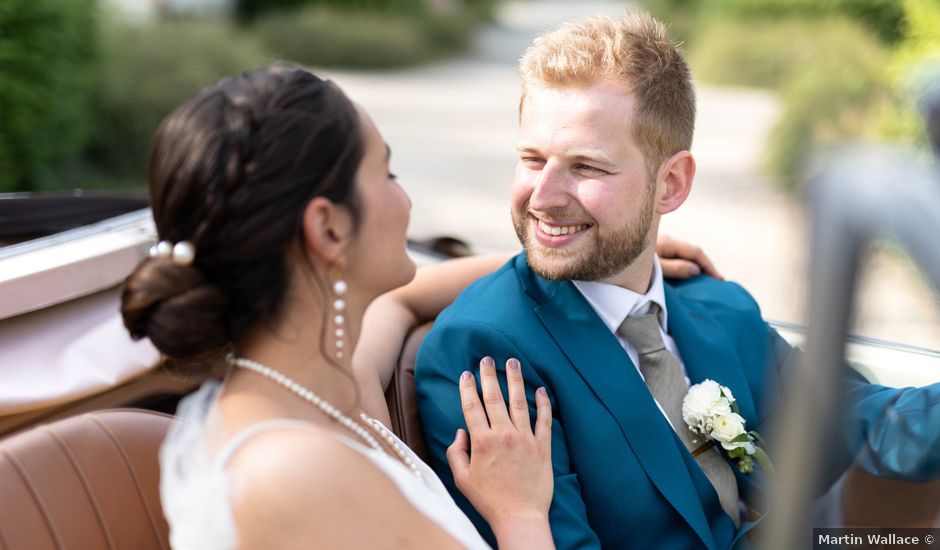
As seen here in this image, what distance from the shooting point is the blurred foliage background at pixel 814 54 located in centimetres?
773

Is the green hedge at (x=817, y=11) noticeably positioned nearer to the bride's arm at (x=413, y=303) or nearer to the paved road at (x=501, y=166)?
the paved road at (x=501, y=166)

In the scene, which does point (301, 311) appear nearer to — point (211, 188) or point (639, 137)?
point (211, 188)

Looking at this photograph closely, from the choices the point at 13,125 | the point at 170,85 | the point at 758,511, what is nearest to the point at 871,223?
the point at 758,511

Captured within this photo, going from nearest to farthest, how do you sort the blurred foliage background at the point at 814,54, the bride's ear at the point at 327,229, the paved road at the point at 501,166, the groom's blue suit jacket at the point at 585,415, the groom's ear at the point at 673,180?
the bride's ear at the point at 327,229 → the groom's blue suit jacket at the point at 585,415 → the groom's ear at the point at 673,180 → the paved road at the point at 501,166 → the blurred foliage background at the point at 814,54

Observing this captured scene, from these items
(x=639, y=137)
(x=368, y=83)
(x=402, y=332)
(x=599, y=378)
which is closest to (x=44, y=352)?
(x=402, y=332)

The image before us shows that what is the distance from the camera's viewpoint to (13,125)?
21.7 ft

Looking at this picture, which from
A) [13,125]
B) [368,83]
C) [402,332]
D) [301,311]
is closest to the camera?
[301,311]

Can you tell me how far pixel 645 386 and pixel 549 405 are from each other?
0.23 meters

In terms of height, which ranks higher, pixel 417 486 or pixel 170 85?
pixel 417 486

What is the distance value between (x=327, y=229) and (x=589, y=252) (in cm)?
75

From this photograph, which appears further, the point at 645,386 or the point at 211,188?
the point at 645,386

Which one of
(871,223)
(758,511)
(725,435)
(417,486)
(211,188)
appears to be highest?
(871,223)

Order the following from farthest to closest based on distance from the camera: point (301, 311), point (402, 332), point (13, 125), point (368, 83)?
1. point (368, 83)
2. point (13, 125)
3. point (402, 332)
4. point (301, 311)

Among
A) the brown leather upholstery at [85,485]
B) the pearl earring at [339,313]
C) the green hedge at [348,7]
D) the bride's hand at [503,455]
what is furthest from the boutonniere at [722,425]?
the green hedge at [348,7]
